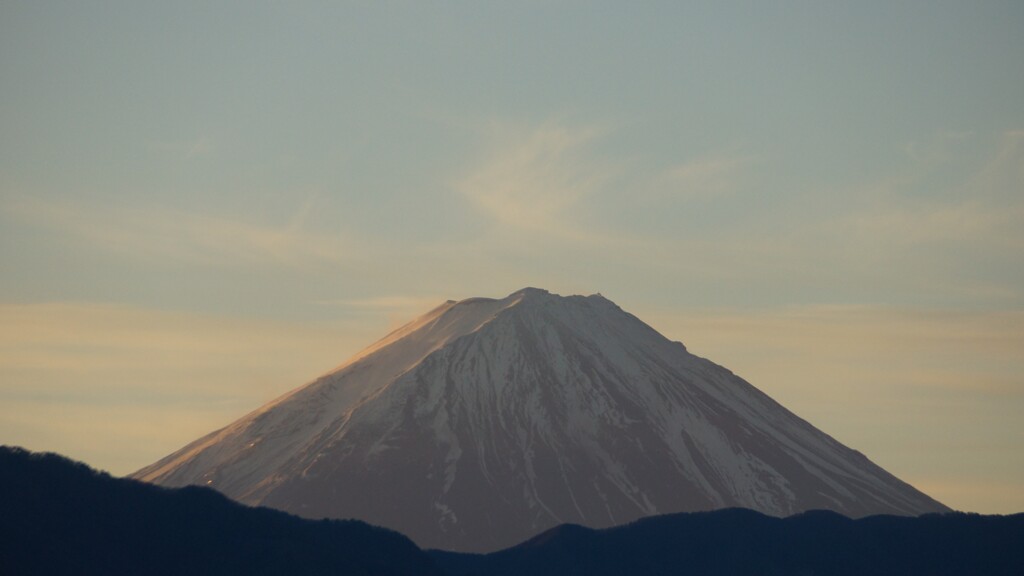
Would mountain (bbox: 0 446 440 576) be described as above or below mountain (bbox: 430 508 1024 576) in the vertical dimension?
below

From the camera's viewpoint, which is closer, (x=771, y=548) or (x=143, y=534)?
(x=143, y=534)

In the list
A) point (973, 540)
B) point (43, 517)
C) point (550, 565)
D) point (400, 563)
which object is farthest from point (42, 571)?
point (973, 540)

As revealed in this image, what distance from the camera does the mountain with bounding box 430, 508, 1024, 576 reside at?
5876 inches

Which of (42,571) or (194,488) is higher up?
(194,488)

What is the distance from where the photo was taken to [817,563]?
14912 centimetres

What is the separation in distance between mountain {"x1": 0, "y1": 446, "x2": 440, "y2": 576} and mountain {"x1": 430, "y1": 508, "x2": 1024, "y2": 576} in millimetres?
21808

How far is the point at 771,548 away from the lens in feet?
493

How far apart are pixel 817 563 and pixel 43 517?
209 feet

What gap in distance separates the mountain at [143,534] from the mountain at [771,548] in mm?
21808

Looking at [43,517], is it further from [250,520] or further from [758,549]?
[758,549]

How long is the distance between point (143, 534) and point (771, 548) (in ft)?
179

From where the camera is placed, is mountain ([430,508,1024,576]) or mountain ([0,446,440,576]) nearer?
mountain ([0,446,440,576])

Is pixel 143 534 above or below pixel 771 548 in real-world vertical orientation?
below

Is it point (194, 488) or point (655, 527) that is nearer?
point (194, 488)
